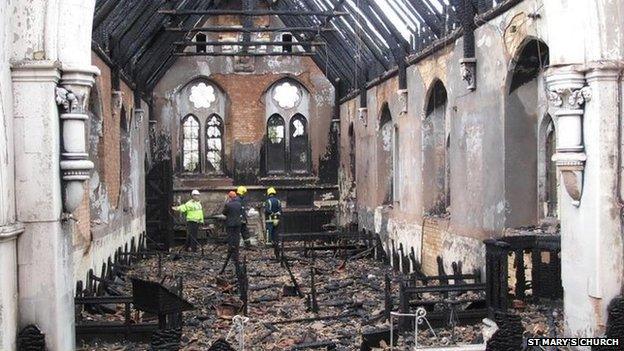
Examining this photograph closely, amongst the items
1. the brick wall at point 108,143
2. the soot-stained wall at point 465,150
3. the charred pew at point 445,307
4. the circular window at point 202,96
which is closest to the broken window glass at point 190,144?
the circular window at point 202,96

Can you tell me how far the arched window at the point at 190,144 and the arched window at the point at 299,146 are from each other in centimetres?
335

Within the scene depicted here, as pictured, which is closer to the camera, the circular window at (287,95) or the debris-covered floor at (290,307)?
the debris-covered floor at (290,307)

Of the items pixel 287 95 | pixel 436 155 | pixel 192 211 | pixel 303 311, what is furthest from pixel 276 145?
pixel 303 311

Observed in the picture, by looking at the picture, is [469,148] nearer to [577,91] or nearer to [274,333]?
[274,333]

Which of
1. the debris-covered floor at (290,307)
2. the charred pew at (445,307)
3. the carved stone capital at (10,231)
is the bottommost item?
the debris-covered floor at (290,307)

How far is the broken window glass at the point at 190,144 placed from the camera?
26016 mm

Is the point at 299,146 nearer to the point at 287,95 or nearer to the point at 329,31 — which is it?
the point at 287,95

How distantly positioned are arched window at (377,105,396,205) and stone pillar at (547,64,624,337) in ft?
39.3

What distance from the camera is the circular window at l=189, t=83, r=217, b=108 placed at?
25.9m

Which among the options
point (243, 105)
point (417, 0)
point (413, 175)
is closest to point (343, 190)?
point (243, 105)

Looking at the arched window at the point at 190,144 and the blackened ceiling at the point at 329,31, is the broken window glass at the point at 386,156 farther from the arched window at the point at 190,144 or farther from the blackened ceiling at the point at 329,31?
the arched window at the point at 190,144

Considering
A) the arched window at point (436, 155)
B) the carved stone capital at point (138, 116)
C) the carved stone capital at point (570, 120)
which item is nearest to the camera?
the carved stone capital at point (570, 120)

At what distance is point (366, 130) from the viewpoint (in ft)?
69.6

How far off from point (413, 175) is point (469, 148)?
3770mm
